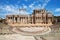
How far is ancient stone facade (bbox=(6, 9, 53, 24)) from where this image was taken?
146ft

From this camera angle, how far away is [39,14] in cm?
4644

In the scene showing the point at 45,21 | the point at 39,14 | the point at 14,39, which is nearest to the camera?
the point at 14,39

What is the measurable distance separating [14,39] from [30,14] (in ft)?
97.0

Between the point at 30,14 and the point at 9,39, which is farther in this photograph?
the point at 30,14

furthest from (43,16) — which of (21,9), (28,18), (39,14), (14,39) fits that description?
(14,39)

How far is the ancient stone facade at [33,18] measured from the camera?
44.5 metres

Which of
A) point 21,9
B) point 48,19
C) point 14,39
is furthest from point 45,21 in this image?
point 14,39

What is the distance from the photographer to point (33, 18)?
4512 cm

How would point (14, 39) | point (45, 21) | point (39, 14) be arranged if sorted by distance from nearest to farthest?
1. point (14, 39)
2. point (45, 21)
3. point (39, 14)

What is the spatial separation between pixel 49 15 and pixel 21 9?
31.3 feet

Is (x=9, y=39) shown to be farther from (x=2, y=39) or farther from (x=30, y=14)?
(x=30, y=14)

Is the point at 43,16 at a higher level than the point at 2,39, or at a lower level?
higher

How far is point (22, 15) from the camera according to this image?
46688 mm

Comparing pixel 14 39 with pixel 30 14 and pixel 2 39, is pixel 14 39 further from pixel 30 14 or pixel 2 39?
pixel 30 14
